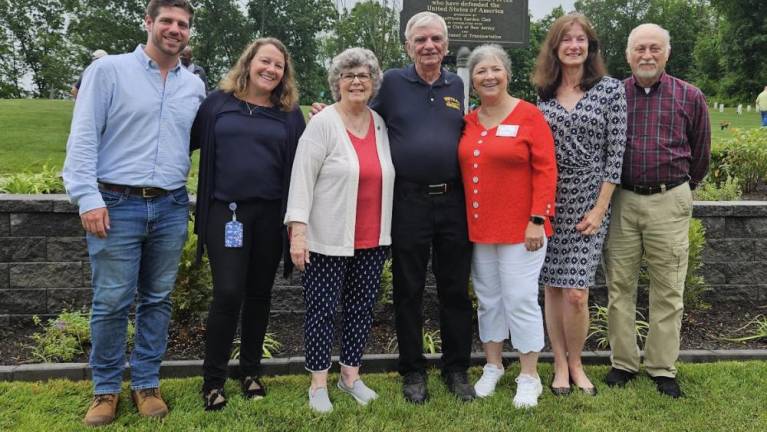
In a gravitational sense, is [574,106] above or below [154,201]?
above

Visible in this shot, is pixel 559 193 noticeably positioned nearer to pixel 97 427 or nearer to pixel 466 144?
pixel 466 144

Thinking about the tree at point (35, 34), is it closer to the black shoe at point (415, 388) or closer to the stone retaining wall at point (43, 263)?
the stone retaining wall at point (43, 263)

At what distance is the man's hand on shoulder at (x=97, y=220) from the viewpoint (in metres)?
2.57

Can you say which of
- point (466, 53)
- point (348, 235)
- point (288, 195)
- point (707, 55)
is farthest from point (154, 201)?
point (707, 55)

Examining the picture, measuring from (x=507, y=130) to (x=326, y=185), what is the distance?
96cm

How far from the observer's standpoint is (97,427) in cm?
282

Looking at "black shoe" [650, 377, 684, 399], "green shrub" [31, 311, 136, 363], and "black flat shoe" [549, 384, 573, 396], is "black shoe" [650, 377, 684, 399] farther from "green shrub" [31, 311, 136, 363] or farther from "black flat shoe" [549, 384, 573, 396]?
"green shrub" [31, 311, 136, 363]

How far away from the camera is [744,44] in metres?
38.8

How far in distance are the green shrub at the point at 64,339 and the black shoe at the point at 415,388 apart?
1747 mm

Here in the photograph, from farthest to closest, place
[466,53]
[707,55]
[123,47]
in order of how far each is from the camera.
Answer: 1. [707,55]
2. [123,47]
3. [466,53]

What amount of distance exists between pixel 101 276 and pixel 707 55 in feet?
183

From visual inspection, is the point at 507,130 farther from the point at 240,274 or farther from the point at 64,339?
the point at 64,339

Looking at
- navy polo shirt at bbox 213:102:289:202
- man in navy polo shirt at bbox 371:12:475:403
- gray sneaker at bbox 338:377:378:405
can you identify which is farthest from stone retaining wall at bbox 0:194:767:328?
navy polo shirt at bbox 213:102:289:202

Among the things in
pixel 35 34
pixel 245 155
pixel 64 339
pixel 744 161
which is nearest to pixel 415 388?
pixel 245 155
